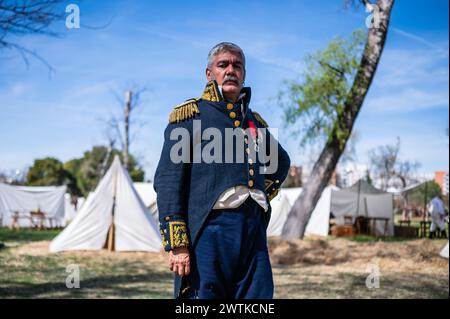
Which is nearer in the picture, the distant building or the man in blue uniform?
the man in blue uniform

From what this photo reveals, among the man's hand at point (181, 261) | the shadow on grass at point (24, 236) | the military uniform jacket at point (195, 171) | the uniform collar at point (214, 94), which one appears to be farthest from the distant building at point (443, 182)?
the man's hand at point (181, 261)

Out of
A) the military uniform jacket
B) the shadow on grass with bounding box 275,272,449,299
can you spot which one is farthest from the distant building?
the military uniform jacket

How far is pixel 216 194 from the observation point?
2270mm

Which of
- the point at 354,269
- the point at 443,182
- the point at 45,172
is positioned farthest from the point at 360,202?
the point at 443,182

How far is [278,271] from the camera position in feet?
31.5

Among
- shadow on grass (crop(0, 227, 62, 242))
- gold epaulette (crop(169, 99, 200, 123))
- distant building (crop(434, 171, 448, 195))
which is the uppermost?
distant building (crop(434, 171, 448, 195))

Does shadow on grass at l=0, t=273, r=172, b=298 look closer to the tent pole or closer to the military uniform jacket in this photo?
the tent pole

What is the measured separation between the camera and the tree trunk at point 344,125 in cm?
1240

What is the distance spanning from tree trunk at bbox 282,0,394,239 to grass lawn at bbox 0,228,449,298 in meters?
1.08

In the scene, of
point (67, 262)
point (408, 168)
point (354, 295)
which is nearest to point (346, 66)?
point (354, 295)

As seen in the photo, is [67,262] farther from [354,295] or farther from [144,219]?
[354,295]

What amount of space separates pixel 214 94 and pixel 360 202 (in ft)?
70.3

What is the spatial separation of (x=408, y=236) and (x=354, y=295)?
15.1m

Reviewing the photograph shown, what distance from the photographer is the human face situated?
7.82 feet
